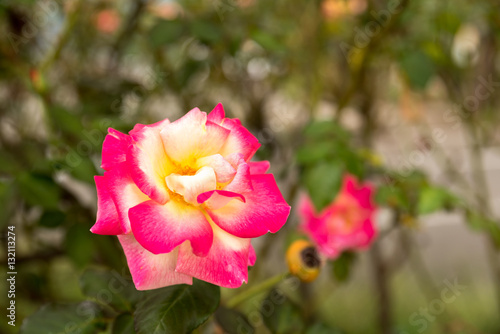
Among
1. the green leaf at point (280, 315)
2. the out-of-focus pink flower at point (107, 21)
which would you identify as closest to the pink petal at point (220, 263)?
the green leaf at point (280, 315)

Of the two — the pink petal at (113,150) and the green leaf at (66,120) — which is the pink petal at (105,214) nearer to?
the pink petal at (113,150)

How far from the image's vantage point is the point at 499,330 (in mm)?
1843

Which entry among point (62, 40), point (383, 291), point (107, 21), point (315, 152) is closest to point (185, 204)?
point (315, 152)

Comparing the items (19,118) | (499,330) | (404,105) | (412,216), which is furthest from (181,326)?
(499,330)

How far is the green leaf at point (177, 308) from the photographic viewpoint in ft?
1.16

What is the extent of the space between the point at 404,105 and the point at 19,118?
1.42m

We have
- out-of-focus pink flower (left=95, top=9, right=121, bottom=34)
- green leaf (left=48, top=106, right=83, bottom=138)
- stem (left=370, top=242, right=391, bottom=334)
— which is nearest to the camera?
green leaf (left=48, top=106, right=83, bottom=138)

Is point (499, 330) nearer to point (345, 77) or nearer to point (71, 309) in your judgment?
point (345, 77)

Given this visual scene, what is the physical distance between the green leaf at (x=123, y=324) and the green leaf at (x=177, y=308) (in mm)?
31

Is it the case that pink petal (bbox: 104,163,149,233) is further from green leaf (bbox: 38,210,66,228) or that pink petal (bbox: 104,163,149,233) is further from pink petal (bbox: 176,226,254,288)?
green leaf (bbox: 38,210,66,228)

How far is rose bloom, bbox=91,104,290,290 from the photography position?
334mm

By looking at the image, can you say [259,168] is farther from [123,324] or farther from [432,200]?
[432,200]

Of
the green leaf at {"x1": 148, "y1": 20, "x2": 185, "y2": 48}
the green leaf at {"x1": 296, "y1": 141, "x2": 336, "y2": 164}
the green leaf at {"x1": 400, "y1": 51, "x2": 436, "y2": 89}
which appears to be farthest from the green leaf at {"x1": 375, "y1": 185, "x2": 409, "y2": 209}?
the green leaf at {"x1": 148, "y1": 20, "x2": 185, "y2": 48}

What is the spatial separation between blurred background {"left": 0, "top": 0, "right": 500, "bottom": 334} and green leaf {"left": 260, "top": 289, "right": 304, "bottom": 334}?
12 millimetres
